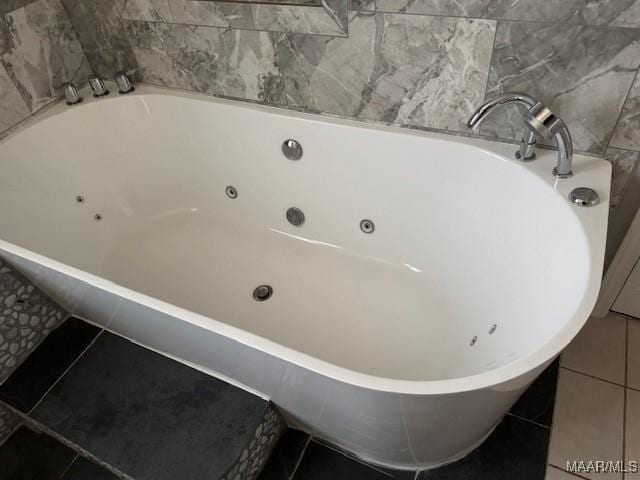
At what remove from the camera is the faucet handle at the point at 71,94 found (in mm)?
1616

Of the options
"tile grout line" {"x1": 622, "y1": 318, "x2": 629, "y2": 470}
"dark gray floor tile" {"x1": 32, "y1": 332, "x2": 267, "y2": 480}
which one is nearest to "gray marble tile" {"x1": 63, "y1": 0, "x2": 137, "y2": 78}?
"dark gray floor tile" {"x1": 32, "y1": 332, "x2": 267, "y2": 480}

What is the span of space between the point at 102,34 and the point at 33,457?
1.40 metres

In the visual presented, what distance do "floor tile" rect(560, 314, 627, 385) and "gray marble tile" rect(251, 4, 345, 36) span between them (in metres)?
1.17

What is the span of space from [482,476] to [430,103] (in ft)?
3.27

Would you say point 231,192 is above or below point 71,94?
below

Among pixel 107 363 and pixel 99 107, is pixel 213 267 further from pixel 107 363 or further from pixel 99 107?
pixel 99 107

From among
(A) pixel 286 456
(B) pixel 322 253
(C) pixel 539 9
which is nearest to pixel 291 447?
(A) pixel 286 456

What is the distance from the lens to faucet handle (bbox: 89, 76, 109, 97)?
5.46 ft

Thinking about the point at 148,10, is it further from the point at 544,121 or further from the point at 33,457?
the point at 33,457

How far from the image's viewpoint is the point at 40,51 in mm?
1562

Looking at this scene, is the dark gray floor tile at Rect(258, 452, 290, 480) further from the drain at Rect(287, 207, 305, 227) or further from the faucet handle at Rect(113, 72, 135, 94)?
the faucet handle at Rect(113, 72, 135, 94)

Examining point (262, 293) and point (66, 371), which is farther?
point (262, 293)

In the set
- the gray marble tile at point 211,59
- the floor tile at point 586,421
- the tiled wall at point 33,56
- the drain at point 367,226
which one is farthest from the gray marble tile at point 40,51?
the floor tile at point 586,421

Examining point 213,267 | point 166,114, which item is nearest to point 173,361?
point 213,267
